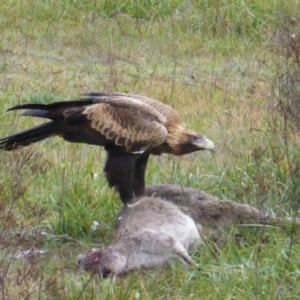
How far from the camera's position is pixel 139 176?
19.7 feet

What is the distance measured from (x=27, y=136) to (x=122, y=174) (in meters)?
0.62

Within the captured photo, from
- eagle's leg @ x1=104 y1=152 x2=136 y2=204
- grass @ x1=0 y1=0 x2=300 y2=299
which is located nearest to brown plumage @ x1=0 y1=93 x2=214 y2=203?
eagle's leg @ x1=104 y1=152 x2=136 y2=204

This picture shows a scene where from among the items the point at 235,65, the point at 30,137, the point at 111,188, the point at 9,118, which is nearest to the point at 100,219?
the point at 111,188

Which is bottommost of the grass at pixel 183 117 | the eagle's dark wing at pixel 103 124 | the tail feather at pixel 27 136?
the grass at pixel 183 117

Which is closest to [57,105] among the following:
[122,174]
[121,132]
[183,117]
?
[121,132]

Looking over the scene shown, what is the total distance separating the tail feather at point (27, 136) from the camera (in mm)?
6051

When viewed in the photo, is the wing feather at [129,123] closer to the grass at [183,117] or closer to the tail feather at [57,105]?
the tail feather at [57,105]

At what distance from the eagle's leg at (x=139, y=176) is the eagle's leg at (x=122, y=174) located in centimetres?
4

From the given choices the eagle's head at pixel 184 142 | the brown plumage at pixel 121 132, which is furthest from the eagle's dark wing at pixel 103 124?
the eagle's head at pixel 184 142

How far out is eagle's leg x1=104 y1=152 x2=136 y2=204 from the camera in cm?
586

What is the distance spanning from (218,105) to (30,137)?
3106mm

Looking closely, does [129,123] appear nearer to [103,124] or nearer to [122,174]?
[103,124]

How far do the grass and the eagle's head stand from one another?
14.6 inches

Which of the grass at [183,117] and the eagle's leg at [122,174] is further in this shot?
the eagle's leg at [122,174]
